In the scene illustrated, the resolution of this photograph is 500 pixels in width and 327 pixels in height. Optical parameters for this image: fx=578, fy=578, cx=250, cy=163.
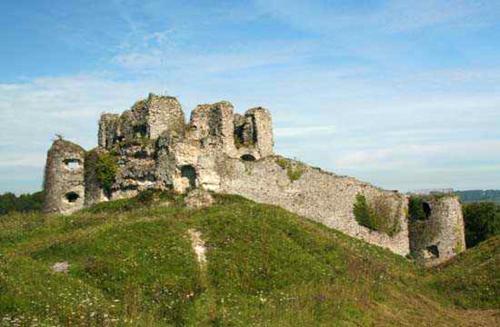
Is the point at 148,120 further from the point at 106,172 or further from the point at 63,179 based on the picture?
the point at 63,179

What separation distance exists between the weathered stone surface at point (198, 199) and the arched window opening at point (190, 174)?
1.06 m

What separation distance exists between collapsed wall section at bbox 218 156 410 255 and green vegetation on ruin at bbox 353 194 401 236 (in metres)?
0.10

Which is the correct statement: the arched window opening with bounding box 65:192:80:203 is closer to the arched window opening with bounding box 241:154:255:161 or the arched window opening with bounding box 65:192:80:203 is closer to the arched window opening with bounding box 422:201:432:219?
the arched window opening with bounding box 241:154:255:161

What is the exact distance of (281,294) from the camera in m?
17.2

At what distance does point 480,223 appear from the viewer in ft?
151

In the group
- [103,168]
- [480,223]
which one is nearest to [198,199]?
[103,168]

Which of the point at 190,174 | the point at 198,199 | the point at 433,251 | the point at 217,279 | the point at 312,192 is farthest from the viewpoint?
the point at 433,251

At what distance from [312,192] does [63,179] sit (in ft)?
46.8

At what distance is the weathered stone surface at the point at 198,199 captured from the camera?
28.8m

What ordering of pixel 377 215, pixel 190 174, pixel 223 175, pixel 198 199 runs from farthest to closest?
pixel 377 215 → pixel 223 175 → pixel 190 174 → pixel 198 199

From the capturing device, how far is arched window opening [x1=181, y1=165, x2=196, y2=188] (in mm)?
31062

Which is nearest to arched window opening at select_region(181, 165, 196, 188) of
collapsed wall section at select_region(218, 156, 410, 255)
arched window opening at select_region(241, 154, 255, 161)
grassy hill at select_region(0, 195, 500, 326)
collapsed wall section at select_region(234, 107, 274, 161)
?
collapsed wall section at select_region(218, 156, 410, 255)

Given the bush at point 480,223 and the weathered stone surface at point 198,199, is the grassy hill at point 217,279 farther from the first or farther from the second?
the bush at point 480,223

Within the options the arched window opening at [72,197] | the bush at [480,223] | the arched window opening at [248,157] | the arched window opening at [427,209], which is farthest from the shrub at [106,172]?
the bush at [480,223]
